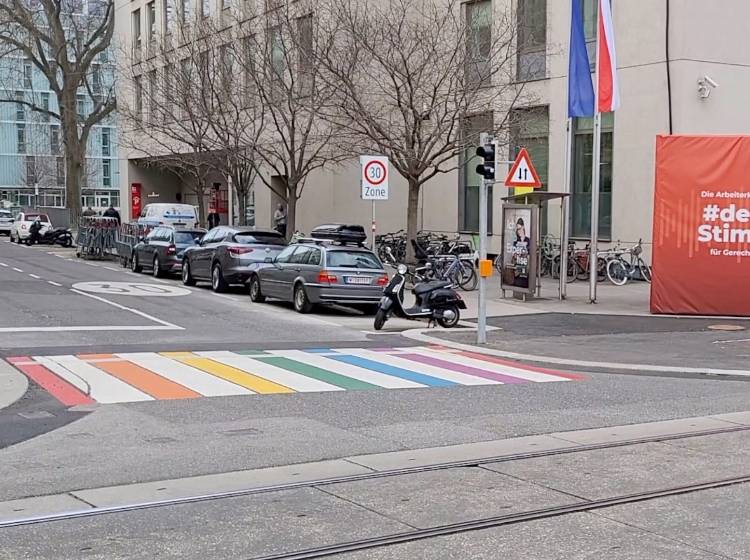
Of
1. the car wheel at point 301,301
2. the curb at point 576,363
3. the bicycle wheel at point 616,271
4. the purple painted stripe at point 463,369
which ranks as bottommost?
the curb at point 576,363

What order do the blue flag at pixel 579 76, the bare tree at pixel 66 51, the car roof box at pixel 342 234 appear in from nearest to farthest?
the blue flag at pixel 579 76 → the car roof box at pixel 342 234 → the bare tree at pixel 66 51

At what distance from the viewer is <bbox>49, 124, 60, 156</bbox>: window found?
90250 mm

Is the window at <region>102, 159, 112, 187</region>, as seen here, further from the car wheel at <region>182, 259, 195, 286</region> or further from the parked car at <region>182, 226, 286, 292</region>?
the parked car at <region>182, 226, 286, 292</region>

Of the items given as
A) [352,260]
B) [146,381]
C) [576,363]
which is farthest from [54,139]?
[146,381]

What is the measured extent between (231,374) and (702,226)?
11862 millimetres

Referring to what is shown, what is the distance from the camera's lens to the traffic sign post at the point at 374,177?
69.3 ft

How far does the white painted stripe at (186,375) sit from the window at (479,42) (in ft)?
47.1

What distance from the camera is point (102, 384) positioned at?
36.7ft

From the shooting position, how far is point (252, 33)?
3288cm

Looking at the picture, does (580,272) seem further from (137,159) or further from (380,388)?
(137,159)

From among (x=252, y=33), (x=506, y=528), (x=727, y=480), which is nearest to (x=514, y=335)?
(x=727, y=480)

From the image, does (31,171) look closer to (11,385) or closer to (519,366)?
(519,366)

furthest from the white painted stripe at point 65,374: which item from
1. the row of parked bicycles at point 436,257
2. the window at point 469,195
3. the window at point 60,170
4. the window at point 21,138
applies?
the window at point 21,138

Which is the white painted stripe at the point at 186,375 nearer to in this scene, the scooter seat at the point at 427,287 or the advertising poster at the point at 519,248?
the scooter seat at the point at 427,287
